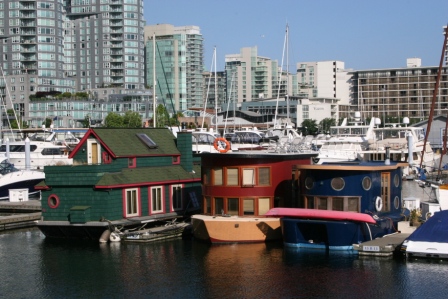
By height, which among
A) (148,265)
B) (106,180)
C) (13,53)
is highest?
(13,53)

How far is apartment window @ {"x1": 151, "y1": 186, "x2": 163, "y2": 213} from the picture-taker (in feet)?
107

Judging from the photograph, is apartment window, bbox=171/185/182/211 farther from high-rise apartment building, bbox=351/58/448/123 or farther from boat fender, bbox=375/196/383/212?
high-rise apartment building, bbox=351/58/448/123

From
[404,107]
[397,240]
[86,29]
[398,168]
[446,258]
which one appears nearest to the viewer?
[446,258]

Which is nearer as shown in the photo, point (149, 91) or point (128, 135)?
point (128, 135)

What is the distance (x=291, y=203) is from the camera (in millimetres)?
30656

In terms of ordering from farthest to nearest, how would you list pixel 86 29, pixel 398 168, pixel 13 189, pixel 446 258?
pixel 86 29 < pixel 13 189 < pixel 398 168 < pixel 446 258

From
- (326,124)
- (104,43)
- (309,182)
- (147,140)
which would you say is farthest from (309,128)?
(309,182)

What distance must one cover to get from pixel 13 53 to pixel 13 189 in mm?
95225

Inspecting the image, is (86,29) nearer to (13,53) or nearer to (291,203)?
(13,53)

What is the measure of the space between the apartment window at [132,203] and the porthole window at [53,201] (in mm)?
→ 2816

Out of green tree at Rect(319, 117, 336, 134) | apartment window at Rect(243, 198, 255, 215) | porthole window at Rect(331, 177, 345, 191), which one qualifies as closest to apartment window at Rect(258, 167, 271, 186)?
apartment window at Rect(243, 198, 255, 215)

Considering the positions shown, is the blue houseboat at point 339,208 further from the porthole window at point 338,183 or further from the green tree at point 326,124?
the green tree at point 326,124

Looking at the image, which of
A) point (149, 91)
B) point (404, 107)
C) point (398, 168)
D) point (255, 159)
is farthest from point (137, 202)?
point (404, 107)

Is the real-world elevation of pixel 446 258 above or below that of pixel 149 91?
below
